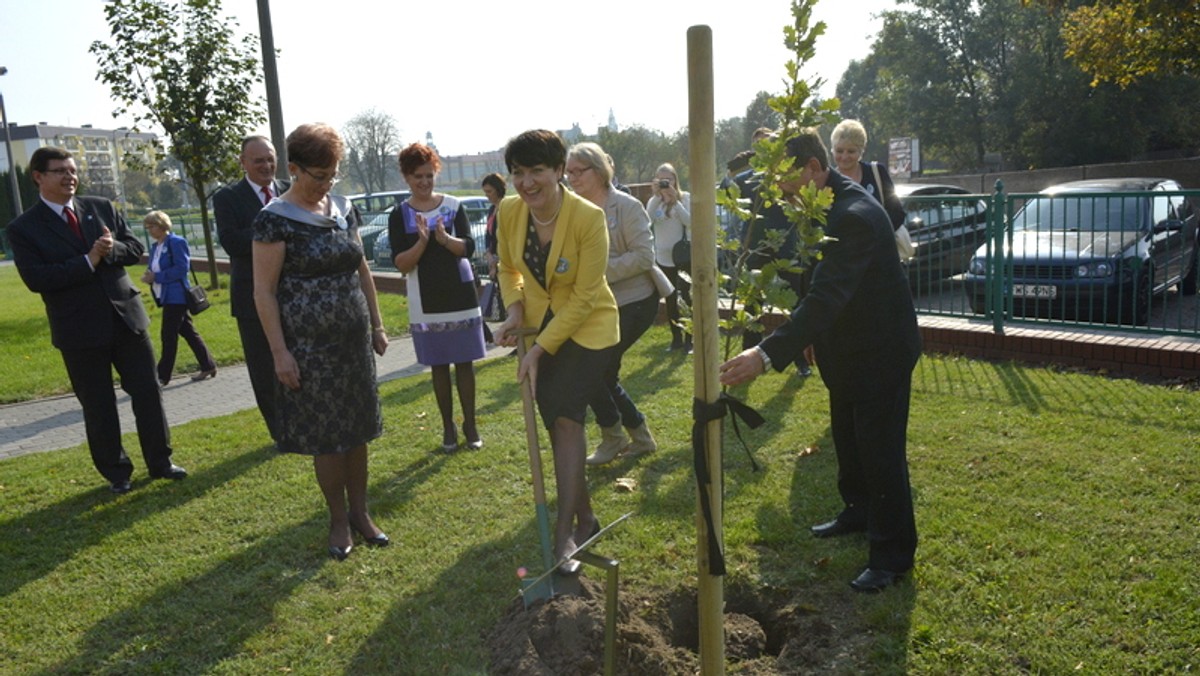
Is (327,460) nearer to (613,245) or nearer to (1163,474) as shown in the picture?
(613,245)

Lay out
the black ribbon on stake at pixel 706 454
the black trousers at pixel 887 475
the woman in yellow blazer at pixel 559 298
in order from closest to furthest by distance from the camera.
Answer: the black ribbon on stake at pixel 706 454, the black trousers at pixel 887 475, the woman in yellow blazer at pixel 559 298

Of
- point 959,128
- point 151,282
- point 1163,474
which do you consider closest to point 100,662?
point 1163,474

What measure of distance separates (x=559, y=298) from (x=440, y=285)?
7.27 ft

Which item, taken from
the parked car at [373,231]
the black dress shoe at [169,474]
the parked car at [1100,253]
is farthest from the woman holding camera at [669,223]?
the parked car at [373,231]

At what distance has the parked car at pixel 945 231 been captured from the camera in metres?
8.91

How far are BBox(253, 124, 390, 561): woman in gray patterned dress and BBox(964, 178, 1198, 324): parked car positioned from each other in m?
6.32

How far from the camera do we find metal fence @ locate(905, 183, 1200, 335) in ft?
25.5

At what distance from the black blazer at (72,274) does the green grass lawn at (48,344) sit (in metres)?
0.11

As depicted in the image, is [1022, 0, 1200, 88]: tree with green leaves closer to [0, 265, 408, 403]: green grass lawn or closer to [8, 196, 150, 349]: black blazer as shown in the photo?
[0, 265, 408, 403]: green grass lawn

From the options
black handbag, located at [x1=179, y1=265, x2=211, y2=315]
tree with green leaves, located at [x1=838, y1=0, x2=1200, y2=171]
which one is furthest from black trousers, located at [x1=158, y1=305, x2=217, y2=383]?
tree with green leaves, located at [x1=838, y1=0, x2=1200, y2=171]

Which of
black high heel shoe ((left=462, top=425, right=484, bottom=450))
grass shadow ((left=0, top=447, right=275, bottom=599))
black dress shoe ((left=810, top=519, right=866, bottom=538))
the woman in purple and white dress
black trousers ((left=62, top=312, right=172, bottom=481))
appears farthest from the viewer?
black high heel shoe ((left=462, top=425, right=484, bottom=450))

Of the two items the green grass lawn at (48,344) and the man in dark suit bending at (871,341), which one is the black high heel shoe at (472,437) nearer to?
the green grass lawn at (48,344)

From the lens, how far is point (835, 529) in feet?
14.4

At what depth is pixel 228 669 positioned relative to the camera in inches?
141
